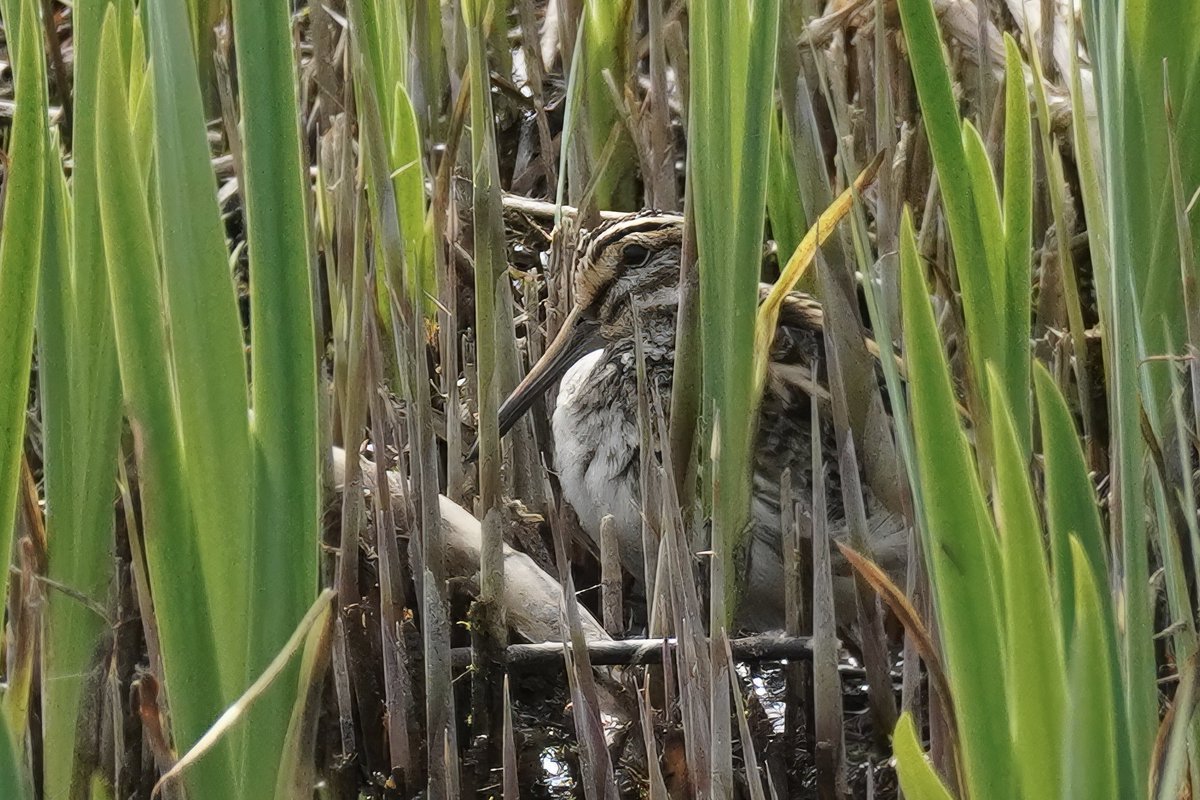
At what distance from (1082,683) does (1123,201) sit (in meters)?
0.33

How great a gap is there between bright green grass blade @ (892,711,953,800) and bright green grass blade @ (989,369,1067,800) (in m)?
0.06

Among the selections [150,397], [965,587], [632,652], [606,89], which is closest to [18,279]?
[150,397]

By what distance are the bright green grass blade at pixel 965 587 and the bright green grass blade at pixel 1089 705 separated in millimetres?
48

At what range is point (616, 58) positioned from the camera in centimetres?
248

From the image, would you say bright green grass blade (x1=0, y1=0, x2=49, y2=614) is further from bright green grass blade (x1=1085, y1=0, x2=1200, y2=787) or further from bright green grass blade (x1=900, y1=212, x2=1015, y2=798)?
bright green grass blade (x1=1085, y1=0, x2=1200, y2=787)

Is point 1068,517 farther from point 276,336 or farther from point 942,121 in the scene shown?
point 276,336

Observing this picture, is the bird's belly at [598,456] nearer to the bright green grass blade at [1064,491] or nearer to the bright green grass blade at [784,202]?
the bright green grass blade at [784,202]

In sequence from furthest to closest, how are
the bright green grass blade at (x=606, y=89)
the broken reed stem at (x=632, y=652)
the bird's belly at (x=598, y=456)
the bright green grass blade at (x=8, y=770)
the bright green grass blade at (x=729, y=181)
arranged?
the bright green grass blade at (x=606, y=89)
the bird's belly at (x=598, y=456)
the broken reed stem at (x=632, y=652)
the bright green grass blade at (x=729, y=181)
the bright green grass blade at (x=8, y=770)

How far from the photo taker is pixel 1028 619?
87 centimetres

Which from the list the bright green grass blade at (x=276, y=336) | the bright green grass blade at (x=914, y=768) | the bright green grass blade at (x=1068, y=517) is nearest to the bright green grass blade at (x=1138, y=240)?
the bright green grass blade at (x=1068, y=517)

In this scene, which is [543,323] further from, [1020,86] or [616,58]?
[1020,86]

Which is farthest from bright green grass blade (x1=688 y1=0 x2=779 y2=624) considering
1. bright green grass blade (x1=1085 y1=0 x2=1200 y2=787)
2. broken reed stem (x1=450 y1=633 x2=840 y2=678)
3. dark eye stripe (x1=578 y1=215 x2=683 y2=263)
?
dark eye stripe (x1=578 y1=215 x2=683 y2=263)

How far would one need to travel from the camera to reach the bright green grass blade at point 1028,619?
0.87 meters

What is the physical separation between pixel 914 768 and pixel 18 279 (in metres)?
0.68
